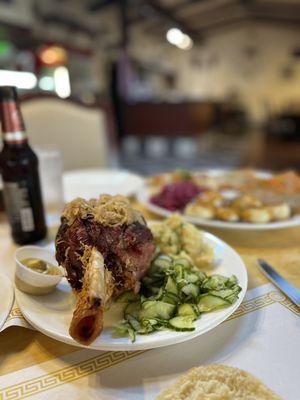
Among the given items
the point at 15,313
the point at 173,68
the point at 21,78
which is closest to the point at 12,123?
the point at 15,313

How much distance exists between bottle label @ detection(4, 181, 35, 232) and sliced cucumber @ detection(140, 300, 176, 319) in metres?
0.49

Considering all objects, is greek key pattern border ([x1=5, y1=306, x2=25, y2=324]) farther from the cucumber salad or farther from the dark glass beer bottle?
the dark glass beer bottle

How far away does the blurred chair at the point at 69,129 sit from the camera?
1980 mm

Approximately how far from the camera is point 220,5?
8.31 m

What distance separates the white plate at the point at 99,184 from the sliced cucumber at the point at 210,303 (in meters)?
0.72

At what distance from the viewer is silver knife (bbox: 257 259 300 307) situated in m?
0.63

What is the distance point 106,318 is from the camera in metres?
0.55

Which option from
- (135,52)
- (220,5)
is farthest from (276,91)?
(135,52)

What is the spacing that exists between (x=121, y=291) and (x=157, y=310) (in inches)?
3.5

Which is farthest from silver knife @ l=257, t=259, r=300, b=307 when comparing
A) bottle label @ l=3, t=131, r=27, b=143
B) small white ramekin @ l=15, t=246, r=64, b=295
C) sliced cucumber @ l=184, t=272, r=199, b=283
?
bottle label @ l=3, t=131, r=27, b=143

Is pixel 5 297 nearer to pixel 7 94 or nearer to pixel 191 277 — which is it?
A: pixel 191 277

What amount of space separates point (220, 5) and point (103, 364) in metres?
9.91

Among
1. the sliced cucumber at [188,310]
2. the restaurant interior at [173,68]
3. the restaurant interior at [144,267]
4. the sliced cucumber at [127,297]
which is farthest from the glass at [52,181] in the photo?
the restaurant interior at [173,68]

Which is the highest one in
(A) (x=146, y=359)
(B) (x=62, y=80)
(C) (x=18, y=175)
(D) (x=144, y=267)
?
(B) (x=62, y=80)
